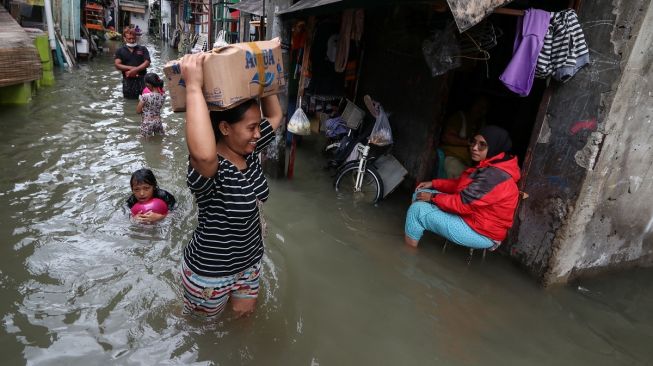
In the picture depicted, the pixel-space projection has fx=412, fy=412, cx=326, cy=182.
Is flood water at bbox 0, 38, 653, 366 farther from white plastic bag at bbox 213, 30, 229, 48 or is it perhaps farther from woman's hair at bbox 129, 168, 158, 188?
white plastic bag at bbox 213, 30, 229, 48

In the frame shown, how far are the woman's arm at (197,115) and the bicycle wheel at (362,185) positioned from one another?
13.4 ft

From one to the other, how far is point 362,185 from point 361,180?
0.21 metres

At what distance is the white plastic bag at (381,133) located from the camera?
5492mm

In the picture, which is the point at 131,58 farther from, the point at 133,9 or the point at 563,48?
A: the point at 133,9

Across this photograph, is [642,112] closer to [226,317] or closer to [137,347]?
[226,317]

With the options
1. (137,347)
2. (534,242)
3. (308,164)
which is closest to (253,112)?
(137,347)

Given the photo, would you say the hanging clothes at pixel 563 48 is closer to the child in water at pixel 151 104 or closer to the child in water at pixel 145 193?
the child in water at pixel 145 193

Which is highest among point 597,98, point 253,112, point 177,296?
point 597,98

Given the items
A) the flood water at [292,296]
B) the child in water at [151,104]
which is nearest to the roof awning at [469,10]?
the flood water at [292,296]

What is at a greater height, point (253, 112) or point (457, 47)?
point (457, 47)

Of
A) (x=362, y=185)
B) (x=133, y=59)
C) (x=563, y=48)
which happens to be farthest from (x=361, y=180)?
(x=133, y=59)

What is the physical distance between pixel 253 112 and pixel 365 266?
259 centimetres

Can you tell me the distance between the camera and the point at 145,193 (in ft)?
14.1

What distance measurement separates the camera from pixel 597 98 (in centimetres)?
350
